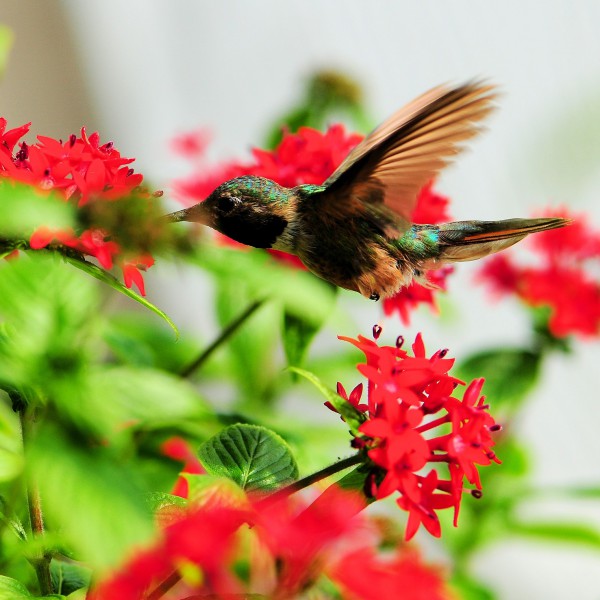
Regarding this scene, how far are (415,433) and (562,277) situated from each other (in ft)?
2.50

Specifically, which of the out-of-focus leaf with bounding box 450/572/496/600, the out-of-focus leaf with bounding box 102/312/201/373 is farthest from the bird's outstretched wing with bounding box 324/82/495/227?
the out-of-focus leaf with bounding box 450/572/496/600

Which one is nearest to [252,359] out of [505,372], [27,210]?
[505,372]

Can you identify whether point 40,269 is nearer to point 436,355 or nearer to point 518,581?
point 436,355

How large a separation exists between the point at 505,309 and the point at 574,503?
572mm

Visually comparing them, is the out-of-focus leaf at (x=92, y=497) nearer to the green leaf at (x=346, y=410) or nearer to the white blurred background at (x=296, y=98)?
the green leaf at (x=346, y=410)

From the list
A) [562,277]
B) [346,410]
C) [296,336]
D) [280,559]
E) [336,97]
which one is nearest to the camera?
[280,559]

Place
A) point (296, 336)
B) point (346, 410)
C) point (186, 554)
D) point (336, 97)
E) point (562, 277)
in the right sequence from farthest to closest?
point (336, 97) < point (562, 277) < point (296, 336) < point (346, 410) < point (186, 554)

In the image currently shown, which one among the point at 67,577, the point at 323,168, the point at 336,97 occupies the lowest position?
the point at 67,577

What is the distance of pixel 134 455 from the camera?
0.88 m

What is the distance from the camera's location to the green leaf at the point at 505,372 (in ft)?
3.84

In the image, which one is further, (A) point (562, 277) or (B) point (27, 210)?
(A) point (562, 277)

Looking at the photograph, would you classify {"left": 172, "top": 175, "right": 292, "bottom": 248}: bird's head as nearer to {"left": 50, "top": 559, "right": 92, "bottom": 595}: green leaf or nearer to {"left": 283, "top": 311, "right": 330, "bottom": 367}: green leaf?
{"left": 283, "top": 311, "right": 330, "bottom": 367}: green leaf

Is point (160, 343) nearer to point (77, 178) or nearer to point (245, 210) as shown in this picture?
point (245, 210)

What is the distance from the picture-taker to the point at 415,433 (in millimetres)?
507
